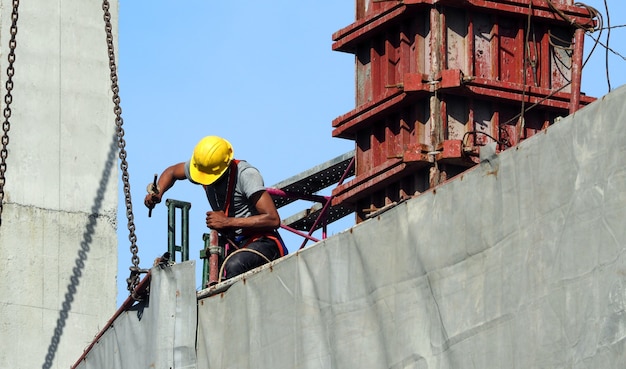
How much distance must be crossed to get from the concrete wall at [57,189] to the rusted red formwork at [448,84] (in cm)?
251

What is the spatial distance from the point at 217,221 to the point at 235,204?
33 centimetres

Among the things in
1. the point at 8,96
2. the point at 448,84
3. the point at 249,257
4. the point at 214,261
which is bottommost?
the point at 249,257

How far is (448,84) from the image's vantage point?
1524cm

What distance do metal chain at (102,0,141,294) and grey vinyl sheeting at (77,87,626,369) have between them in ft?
6.20

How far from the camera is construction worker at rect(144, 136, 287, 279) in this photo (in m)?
13.6

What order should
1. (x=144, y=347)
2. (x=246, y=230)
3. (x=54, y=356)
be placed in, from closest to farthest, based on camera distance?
1. (x=144, y=347)
2. (x=246, y=230)
3. (x=54, y=356)

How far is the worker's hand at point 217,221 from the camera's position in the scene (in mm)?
13742

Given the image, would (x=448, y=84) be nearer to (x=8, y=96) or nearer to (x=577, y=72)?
(x=577, y=72)

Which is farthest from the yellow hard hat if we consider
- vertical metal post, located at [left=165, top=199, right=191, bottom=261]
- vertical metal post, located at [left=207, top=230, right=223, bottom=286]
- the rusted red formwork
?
vertical metal post, located at [left=165, top=199, right=191, bottom=261]

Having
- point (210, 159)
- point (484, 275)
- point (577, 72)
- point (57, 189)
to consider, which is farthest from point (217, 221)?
point (484, 275)

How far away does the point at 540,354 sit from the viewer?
937 centimetres

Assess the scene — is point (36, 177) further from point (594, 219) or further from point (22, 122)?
point (594, 219)

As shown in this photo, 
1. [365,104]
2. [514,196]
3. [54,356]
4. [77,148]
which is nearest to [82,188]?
[77,148]

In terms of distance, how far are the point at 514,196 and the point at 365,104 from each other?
6502 mm
